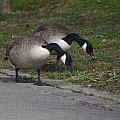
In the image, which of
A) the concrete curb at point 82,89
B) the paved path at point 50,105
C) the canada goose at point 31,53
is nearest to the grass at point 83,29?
the concrete curb at point 82,89

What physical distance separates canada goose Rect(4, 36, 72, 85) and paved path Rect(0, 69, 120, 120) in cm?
46

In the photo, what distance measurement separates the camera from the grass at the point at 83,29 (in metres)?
11.8

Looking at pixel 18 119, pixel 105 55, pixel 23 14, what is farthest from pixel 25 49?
pixel 23 14

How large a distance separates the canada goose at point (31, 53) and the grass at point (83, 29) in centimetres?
87

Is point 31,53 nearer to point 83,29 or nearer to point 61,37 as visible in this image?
point 61,37

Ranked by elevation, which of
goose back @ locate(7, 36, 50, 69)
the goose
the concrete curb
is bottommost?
the concrete curb

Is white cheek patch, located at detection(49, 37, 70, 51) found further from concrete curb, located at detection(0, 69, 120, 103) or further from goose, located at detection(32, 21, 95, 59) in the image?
concrete curb, located at detection(0, 69, 120, 103)

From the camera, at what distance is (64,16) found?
24453 mm

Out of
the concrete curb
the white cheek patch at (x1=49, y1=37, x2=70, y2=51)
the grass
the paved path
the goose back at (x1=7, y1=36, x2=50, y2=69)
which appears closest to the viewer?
the paved path

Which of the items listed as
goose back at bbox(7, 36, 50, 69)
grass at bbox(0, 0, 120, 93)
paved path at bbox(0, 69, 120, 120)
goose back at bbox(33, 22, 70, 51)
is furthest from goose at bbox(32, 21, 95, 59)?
paved path at bbox(0, 69, 120, 120)

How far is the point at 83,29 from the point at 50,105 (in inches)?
461

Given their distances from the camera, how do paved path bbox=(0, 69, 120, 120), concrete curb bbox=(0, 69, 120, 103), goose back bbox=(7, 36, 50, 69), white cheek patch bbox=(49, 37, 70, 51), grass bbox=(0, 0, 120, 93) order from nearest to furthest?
paved path bbox=(0, 69, 120, 120) → concrete curb bbox=(0, 69, 120, 103) → goose back bbox=(7, 36, 50, 69) → grass bbox=(0, 0, 120, 93) → white cheek patch bbox=(49, 37, 70, 51)

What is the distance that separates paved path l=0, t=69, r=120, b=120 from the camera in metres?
8.03

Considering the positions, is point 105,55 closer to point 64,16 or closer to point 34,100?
point 34,100
